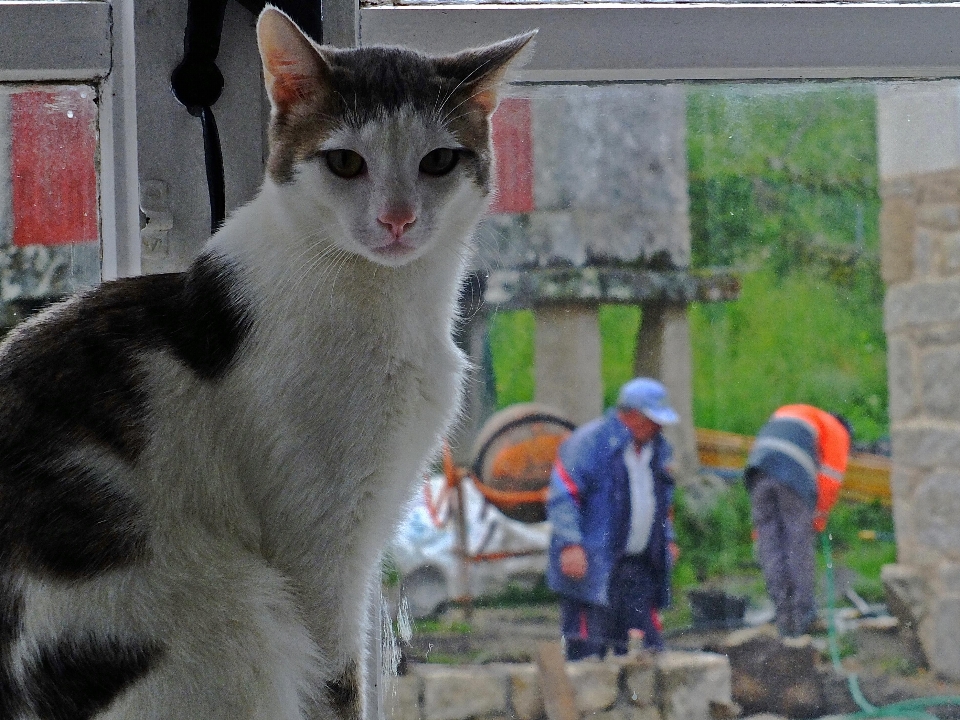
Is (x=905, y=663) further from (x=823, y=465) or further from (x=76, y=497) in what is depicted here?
(x=76, y=497)

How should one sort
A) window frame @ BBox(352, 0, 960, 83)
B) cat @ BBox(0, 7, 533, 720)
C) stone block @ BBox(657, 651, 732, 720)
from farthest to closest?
1. stone block @ BBox(657, 651, 732, 720)
2. window frame @ BBox(352, 0, 960, 83)
3. cat @ BBox(0, 7, 533, 720)

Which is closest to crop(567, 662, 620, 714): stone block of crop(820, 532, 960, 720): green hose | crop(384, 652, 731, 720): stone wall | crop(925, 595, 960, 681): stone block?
crop(384, 652, 731, 720): stone wall

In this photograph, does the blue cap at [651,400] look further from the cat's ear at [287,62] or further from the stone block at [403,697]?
the cat's ear at [287,62]

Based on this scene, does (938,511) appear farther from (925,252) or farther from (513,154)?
(513,154)

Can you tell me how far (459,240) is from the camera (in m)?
0.82

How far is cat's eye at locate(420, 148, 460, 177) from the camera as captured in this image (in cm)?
76

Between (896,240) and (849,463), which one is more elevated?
(896,240)

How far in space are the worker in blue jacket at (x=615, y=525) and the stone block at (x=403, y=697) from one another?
181 mm

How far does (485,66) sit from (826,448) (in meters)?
0.62

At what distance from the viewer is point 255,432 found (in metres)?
0.71

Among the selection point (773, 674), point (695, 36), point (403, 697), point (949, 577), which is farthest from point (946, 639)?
point (695, 36)

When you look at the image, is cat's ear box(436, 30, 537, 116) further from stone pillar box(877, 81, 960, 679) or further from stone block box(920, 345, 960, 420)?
stone block box(920, 345, 960, 420)

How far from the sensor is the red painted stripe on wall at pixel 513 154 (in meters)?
1.01

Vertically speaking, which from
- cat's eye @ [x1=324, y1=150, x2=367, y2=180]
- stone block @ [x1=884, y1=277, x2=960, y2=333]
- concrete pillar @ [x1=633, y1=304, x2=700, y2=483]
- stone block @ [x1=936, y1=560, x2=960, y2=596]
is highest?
cat's eye @ [x1=324, y1=150, x2=367, y2=180]
